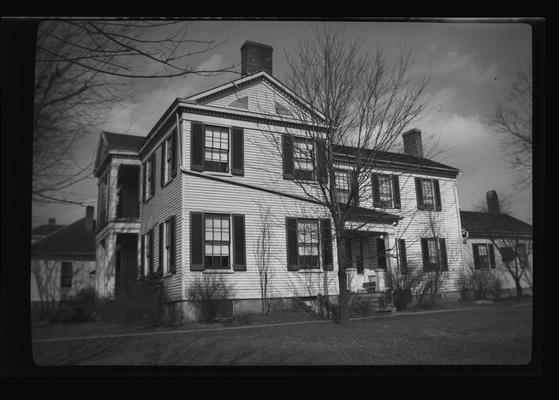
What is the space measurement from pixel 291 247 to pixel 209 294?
4.08 feet

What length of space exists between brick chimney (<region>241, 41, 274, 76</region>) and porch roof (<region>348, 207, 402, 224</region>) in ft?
7.87

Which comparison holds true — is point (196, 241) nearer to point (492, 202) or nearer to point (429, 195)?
point (429, 195)

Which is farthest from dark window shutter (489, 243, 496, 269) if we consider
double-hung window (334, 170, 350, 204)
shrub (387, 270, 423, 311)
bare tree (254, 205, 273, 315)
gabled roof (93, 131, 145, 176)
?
gabled roof (93, 131, 145, 176)

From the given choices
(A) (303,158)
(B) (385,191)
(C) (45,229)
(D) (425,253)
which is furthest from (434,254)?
(C) (45,229)

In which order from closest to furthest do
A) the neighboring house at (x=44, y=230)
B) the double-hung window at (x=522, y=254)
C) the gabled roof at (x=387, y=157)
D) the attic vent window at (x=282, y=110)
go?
the neighboring house at (x=44, y=230) < the double-hung window at (x=522, y=254) < the attic vent window at (x=282, y=110) < the gabled roof at (x=387, y=157)

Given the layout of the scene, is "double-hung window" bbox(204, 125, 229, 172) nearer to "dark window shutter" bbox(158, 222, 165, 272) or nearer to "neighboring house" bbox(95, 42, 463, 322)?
"neighboring house" bbox(95, 42, 463, 322)

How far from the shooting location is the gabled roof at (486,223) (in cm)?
647

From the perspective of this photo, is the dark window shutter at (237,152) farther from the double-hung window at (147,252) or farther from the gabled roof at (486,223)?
the gabled roof at (486,223)

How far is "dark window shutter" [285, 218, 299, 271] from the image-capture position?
6473mm

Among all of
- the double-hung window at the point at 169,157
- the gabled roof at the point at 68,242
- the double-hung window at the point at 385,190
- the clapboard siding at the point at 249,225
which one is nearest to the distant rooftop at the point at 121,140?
the double-hung window at the point at 169,157

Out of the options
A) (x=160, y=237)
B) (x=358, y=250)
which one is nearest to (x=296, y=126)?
(x=358, y=250)

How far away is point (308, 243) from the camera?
6766mm

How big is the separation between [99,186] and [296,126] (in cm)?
301

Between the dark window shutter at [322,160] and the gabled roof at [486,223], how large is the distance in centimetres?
201
